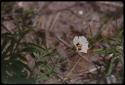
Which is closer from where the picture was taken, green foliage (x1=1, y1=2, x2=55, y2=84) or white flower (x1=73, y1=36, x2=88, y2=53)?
white flower (x1=73, y1=36, x2=88, y2=53)

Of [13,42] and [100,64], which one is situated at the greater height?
[13,42]

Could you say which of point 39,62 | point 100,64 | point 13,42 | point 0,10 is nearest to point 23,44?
point 13,42

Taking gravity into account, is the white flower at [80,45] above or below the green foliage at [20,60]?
above

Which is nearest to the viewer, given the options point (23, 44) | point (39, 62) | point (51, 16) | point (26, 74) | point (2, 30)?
point (39, 62)

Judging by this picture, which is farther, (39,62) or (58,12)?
(58,12)

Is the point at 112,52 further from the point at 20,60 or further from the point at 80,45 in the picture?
the point at 20,60

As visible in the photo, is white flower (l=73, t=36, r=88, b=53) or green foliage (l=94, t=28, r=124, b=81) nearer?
white flower (l=73, t=36, r=88, b=53)

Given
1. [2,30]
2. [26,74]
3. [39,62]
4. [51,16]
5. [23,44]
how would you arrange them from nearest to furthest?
[39,62]
[26,74]
[23,44]
[2,30]
[51,16]

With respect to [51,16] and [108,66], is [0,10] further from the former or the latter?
[108,66]

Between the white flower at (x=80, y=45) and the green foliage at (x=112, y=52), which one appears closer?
the white flower at (x=80, y=45)

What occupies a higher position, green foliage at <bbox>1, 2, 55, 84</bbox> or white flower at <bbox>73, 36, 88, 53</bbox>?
white flower at <bbox>73, 36, 88, 53</bbox>
